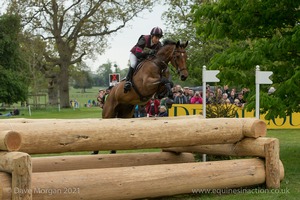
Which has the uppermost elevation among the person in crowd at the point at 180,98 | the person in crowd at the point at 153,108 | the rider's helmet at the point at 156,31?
the rider's helmet at the point at 156,31

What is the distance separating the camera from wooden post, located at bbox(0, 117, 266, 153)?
6535 mm

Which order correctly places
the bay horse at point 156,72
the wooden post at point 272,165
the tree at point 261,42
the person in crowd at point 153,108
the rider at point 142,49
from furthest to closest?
1. the person in crowd at point 153,108
2. the tree at point 261,42
3. the rider at point 142,49
4. the bay horse at point 156,72
5. the wooden post at point 272,165

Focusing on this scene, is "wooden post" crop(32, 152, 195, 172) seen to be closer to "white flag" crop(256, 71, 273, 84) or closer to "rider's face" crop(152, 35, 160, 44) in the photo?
"white flag" crop(256, 71, 273, 84)

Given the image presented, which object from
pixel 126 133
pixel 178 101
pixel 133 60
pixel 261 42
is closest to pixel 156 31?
pixel 133 60

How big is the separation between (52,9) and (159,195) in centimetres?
4077

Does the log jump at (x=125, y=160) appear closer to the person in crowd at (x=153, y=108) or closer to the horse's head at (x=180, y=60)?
the horse's head at (x=180, y=60)

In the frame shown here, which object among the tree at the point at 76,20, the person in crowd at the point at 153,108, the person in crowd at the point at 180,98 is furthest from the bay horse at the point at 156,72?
the tree at the point at 76,20

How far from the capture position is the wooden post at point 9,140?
609 centimetres

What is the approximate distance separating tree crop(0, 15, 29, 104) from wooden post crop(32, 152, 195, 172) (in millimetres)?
38267

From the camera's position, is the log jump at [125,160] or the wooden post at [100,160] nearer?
the log jump at [125,160]

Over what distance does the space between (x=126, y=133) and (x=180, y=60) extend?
297 cm

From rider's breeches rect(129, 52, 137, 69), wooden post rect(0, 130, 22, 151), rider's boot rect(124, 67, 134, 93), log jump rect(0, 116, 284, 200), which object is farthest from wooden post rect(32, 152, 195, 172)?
wooden post rect(0, 130, 22, 151)

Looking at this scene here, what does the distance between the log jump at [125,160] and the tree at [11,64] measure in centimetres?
3923

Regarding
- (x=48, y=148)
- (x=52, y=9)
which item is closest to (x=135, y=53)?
(x=48, y=148)
